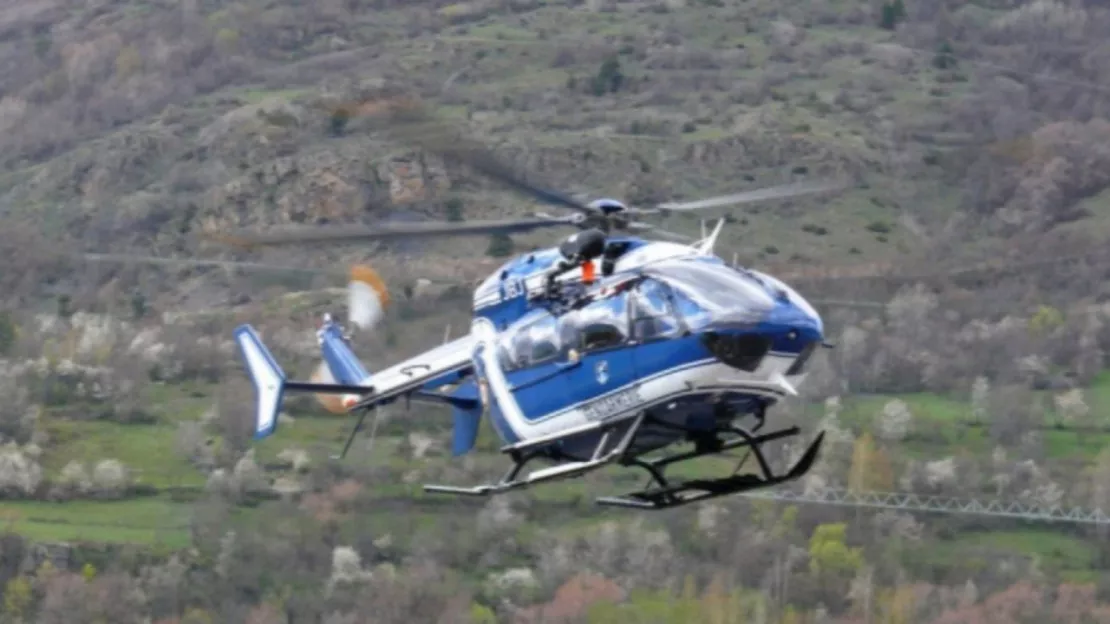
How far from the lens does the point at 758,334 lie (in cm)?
1769

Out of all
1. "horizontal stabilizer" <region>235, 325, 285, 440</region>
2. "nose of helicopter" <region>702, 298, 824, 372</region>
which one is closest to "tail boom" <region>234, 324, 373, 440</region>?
"horizontal stabilizer" <region>235, 325, 285, 440</region>

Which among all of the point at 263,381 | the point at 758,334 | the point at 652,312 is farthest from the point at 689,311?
the point at 263,381

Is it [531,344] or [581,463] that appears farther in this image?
[531,344]

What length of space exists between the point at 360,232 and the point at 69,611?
25.8m

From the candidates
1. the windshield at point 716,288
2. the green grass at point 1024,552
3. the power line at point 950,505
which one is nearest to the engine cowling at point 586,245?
the windshield at point 716,288

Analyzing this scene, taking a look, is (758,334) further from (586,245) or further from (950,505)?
(950,505)

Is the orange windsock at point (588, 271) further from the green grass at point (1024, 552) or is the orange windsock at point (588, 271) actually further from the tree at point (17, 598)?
the tree at point (17, 598)

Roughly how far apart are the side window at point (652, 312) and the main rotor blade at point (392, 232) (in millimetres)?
858

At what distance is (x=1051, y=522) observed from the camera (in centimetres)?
4478

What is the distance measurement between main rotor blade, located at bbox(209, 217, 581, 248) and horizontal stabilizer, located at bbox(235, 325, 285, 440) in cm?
352

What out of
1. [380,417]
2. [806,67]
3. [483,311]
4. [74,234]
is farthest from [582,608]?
[806,67]

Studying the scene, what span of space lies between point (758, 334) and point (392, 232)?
9.18 ft

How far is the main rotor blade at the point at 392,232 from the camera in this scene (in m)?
18.4

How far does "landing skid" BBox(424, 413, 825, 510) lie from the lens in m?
18.5
